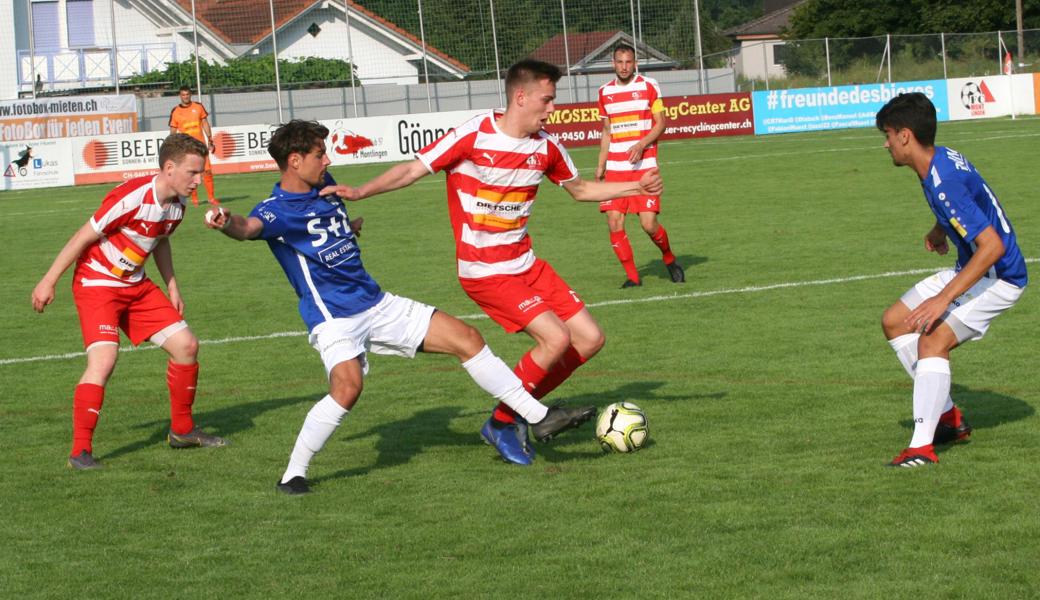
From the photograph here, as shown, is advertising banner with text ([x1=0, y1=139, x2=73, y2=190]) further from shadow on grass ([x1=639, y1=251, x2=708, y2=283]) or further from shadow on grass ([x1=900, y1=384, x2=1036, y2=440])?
shadow on grass ([x1=900, y1=384, x2=1036, y2=440])

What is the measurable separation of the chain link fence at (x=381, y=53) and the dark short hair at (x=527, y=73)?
106 feet

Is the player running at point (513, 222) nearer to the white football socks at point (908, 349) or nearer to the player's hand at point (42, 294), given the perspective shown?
the white football socks at point (908, 349)

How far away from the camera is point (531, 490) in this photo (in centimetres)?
615

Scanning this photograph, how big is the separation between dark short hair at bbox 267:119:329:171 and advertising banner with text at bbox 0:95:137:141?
1135 inches

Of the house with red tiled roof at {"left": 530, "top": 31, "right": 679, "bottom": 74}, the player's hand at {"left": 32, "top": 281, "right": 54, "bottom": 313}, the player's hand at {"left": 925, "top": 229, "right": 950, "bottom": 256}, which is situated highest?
the house with red tiled roof at {"left": 530, "top": 31, "right": 679, "bottom": 74}

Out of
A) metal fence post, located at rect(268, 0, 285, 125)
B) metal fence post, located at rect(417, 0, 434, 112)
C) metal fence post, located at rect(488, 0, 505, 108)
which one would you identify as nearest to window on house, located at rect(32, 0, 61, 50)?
metal fence post, located at rect(268, 0, 285, 125)

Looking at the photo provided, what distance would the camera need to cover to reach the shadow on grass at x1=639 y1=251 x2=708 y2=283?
44.6 feet

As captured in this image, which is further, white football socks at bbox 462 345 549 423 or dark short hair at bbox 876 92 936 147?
white football socks at bbox 462 345 549 423

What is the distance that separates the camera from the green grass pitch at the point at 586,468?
16.0 ft

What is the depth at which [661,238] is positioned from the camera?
1286cm

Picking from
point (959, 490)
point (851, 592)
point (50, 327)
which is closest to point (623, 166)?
point (50, 327)

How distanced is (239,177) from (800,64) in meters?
20.1

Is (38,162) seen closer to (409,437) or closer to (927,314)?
(409,437)

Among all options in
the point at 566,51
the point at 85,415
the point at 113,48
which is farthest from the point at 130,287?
the point at 566,51
